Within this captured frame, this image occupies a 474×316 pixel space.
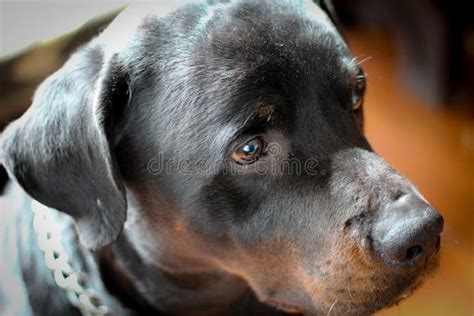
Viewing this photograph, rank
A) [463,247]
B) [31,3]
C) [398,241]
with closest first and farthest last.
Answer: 1. [398,241]
2. [31,3]
3. [463,247]

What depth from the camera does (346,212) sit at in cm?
137

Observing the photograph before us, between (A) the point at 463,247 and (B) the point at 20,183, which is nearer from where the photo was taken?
(B) the point at 20,183

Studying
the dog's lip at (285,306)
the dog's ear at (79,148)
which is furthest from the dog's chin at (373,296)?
the dog's ear at (79,148)

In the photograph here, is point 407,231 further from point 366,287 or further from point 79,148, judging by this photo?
point 79,148

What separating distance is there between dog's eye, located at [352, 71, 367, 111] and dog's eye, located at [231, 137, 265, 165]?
297 mm

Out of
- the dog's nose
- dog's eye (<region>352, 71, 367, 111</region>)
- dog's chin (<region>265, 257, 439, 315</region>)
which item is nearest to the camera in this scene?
the dog's nose

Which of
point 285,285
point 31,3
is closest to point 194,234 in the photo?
point 285,285

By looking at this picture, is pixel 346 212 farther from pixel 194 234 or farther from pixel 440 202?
pixel 440 202

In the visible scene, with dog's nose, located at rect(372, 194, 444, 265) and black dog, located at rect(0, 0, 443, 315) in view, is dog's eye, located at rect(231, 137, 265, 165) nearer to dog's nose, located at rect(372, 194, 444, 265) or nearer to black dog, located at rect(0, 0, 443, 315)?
black dog, located at rect(0, 0, 443, 315)

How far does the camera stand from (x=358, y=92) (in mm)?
1605

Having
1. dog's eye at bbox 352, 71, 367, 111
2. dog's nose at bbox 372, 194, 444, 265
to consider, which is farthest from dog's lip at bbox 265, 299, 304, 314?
dog's eye at bbox 352, 71, 367, 111

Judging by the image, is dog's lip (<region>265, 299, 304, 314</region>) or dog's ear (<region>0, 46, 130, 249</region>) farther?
dog's lip (<region>265, 299, 304, 314</region>)

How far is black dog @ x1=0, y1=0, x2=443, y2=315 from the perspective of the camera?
1.38 metres

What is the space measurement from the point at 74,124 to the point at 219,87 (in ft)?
1.07
